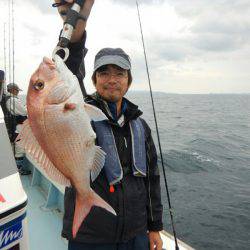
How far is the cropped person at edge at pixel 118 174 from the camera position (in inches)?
93.9

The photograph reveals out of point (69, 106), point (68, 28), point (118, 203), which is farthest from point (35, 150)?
point (118, 203)

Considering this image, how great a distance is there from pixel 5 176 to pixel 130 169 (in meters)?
0.91

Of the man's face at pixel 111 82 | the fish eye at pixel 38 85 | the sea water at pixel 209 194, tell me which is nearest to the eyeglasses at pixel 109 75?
the man's face at pixel 111 82

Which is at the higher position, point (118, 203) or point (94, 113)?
point (94, 113)

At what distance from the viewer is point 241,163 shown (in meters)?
15.0

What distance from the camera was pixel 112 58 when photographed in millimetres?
2469

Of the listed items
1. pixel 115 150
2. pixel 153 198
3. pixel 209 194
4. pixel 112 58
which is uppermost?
pixel 112 58

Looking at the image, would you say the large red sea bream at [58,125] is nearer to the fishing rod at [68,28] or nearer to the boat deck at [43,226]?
the fishing rod at [68,28]

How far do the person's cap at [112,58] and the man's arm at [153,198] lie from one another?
22.5 inches

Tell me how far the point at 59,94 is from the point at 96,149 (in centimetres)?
40

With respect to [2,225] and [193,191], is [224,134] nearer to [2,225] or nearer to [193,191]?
[193,191]

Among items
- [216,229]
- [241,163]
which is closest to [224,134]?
[241,163]

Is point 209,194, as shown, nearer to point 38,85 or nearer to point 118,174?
point 118,174

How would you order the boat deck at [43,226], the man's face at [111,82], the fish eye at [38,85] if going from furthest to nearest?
the boat deck at [43,226] → the man's face at [111,82] → the fish eye at [38,85]
